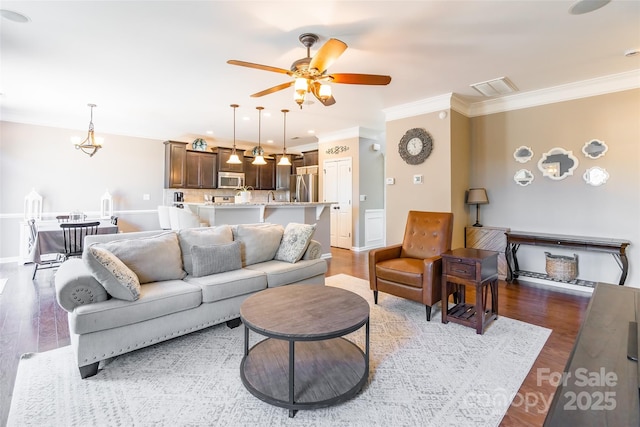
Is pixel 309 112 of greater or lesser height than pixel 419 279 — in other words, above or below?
above

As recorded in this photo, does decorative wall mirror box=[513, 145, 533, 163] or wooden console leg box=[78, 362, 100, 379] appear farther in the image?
decorative wall mirror box=[513, 145, 533, 163]

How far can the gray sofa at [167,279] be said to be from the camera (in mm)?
2059

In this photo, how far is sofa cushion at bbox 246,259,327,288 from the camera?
3.04 metres

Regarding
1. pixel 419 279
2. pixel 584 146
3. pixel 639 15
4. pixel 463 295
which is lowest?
pixel 463 295

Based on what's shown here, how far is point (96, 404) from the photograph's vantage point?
1.77 metres

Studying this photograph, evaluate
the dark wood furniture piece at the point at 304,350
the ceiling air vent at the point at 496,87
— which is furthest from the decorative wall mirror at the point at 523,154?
the dark wood furniture piece at the point at 304,350

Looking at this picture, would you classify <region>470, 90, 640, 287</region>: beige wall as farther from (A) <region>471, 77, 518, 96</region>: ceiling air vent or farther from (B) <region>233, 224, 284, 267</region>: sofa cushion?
(B) <region>233, 224, 284, 267</region>: sofa cushion

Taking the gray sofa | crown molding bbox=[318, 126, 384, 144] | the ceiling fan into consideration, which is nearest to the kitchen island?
Result: the gray sofa

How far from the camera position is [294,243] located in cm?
345

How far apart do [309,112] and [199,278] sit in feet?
11.5

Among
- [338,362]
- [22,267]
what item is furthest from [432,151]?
[22,267]

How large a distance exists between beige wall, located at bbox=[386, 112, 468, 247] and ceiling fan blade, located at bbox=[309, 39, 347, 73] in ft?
9.04

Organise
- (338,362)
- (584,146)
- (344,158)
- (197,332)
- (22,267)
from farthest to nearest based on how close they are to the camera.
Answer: (344,158) < (22,267) < (584,146) < (197,332) < (338,362)

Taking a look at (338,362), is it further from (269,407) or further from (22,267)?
(22,267)
